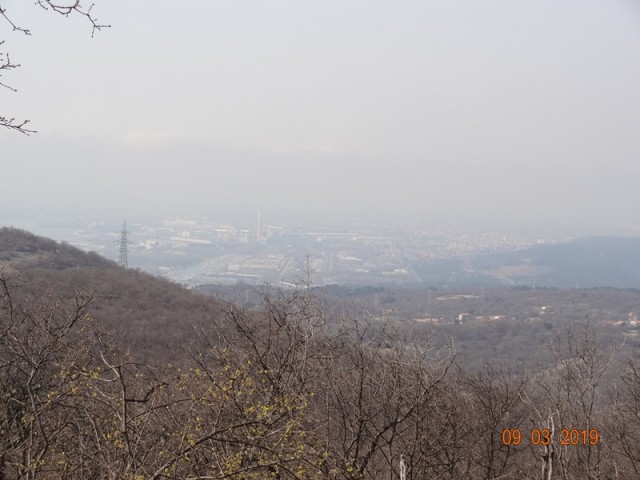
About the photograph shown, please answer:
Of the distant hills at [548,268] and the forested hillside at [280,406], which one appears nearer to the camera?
the forested hillside at [280,406]

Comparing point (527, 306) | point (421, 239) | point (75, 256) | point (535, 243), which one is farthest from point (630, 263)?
point (75, 256)

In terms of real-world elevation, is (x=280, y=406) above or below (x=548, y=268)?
above

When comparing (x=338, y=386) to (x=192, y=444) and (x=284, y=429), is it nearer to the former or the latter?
(x=284, y=429)

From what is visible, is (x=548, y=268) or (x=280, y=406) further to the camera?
(x=548, y=268)

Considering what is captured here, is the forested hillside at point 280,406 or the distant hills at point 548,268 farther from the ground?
the forested hillside at point 280,406
